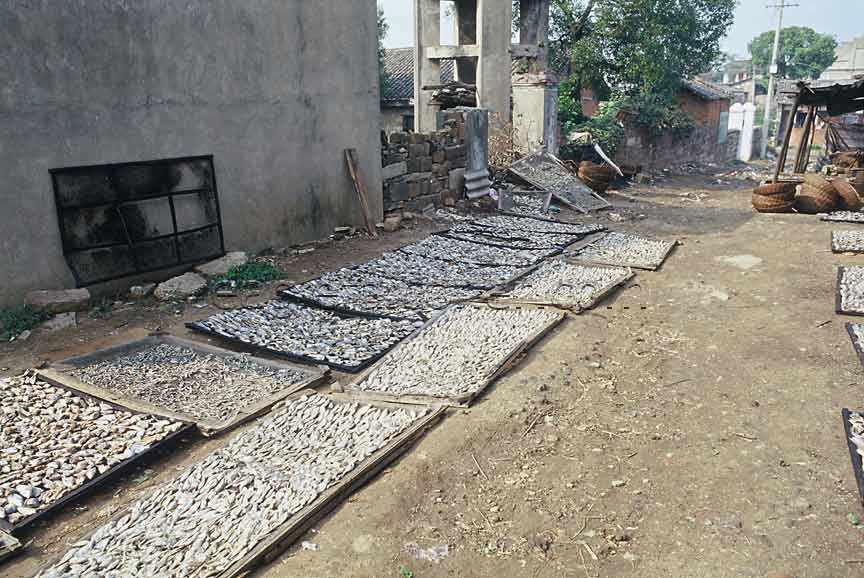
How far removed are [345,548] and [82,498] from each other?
160cm

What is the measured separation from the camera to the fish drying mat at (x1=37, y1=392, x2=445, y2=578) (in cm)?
322

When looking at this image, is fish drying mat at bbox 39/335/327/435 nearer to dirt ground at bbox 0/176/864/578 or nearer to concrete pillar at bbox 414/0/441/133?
dirt ground at bbox 0/176/864/578

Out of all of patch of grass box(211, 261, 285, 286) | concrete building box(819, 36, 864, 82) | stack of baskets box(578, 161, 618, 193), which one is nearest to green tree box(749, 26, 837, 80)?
concrete building box(819, 36, 864, 82)

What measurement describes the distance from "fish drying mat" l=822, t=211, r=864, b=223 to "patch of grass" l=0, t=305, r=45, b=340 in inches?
475

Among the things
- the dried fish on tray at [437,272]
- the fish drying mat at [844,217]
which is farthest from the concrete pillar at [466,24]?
the dried fish on tray at [437,272]

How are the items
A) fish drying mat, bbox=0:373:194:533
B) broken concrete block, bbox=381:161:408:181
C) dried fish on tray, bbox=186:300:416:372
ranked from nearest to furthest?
fish drying mat, bbox=0:373:194:533 < dried fish on tray, bbox=186:300:416:372 < broken concrete block, bbox=381:161:408:181

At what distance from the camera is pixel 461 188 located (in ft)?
42.3

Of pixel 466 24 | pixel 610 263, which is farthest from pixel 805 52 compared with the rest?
pixel 610 263

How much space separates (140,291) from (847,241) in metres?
9.67

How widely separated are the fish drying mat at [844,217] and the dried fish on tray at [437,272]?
21.9ft

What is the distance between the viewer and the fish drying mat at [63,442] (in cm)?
372

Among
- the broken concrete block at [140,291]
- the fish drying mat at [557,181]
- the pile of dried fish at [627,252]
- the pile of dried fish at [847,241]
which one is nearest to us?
the broken concrete block at [140,291]

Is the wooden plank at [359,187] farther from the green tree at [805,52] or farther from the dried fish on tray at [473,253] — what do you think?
the green tree at [805,52]

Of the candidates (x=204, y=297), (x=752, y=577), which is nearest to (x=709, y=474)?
(x=752, y=577)
